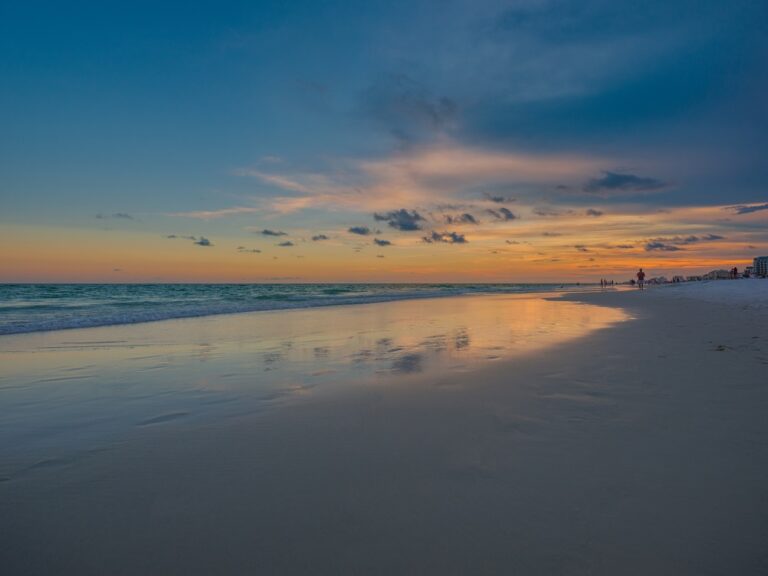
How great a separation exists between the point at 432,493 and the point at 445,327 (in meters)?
11.5

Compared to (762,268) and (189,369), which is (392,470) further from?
(762,268)

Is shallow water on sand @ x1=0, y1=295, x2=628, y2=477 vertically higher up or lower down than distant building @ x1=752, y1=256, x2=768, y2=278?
lower down

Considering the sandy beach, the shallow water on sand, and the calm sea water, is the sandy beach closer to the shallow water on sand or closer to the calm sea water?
the shallow water on sand

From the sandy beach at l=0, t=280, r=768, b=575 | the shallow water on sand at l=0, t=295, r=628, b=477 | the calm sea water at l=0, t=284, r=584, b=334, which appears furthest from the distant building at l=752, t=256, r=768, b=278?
the sandy beach at l=0, t=280, r=768, b=575

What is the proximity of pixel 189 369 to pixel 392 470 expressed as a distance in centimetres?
581

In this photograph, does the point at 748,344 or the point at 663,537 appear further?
the point at 748,344

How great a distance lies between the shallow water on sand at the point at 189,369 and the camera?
506cm

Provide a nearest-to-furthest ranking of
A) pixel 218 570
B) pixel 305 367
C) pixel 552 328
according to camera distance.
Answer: pixel 218 570 → pixel 305 367 → pixel 552 328

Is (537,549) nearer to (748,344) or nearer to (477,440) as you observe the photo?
(477,440)

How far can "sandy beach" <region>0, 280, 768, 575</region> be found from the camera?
2.55m

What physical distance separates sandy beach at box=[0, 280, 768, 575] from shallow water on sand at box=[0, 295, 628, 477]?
0.20 ft

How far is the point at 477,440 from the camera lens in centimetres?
422

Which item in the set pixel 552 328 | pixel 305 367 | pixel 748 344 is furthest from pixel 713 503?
pixel 552 328

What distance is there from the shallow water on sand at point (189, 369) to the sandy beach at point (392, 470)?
0.06 m
